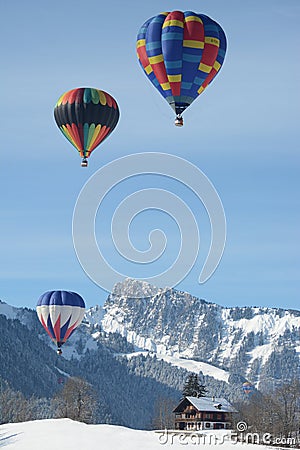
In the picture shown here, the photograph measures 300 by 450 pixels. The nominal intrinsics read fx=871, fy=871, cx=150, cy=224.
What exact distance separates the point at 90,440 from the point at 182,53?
2498 centimetres

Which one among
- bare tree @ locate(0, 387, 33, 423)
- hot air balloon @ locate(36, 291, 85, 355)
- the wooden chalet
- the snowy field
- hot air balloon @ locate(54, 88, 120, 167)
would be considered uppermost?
hot air balloon @ locate(54, 88, 120, 167)

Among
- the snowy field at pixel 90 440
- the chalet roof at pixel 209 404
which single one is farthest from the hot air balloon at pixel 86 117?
the chalet roof at pixel 209 404

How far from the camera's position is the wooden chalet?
11038 centimetres

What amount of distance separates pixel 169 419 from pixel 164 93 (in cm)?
9882

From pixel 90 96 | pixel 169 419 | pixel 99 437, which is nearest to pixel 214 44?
pixel 90 96

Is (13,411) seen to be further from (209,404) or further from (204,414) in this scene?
(204,414)

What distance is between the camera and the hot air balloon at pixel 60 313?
3307 inches

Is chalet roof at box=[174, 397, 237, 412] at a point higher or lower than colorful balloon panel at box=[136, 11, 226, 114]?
lower

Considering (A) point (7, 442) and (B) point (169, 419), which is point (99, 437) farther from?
(B) point (169, 419)

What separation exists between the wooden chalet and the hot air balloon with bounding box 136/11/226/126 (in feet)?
210

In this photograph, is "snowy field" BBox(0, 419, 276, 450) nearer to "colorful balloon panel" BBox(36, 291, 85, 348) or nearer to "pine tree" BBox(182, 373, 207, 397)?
"colorful balloon panel" BBox(36, 291, 85, 348)

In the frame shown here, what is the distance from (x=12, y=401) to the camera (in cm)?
17288

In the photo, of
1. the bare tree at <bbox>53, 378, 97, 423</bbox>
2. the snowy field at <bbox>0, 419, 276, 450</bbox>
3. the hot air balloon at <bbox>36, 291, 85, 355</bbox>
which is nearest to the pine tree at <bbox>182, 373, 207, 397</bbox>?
the bare tree at <bbox>53, 378, 97, 423</bbox>

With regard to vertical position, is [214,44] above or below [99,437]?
above
